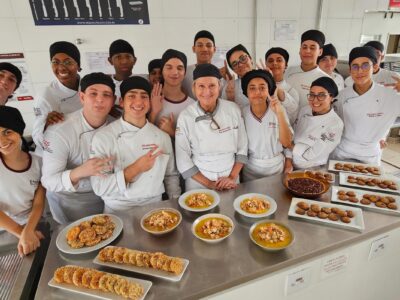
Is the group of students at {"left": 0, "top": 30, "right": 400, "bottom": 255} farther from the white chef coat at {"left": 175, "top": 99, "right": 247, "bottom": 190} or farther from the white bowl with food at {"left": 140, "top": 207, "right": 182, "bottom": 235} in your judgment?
the white bowl with food at {"left": 140, "top": 207, "right": 182, "bottom": 235}

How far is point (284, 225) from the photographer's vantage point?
1316 millimetres

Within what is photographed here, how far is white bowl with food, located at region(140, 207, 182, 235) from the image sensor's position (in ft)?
4.35

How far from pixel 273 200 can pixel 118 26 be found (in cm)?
301

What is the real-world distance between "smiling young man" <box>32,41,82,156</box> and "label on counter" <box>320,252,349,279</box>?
207 cm

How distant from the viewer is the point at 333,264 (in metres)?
1.30

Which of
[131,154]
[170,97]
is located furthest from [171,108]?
[131,154]

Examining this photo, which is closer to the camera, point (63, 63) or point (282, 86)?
point (63, 63)

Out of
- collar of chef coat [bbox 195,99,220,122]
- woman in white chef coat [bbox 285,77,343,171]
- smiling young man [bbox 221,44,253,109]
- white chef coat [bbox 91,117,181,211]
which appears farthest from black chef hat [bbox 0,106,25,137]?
woman in white chef coat [bbox 285,77,343,171]

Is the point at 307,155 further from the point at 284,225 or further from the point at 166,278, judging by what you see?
the point at 166,278

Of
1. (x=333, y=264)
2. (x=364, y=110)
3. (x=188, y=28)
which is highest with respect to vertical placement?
(x=188, y=28)

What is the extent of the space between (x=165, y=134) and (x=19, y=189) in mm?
943

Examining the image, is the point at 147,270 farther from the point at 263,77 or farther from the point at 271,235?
the point at 263,77

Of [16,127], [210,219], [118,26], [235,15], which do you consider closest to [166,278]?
[210,219]

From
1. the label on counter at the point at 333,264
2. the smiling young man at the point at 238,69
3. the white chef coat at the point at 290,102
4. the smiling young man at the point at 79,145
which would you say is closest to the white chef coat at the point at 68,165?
the smiling young man at the point at 79,145
